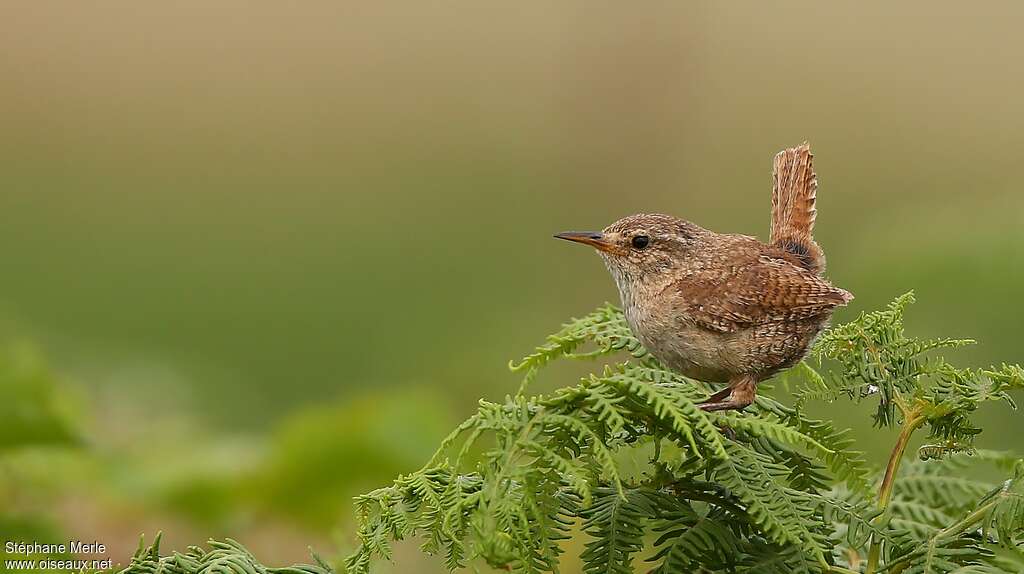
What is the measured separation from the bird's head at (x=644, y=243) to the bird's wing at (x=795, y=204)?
0.29 meters

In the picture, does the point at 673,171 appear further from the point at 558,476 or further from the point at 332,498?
the point at 558,476

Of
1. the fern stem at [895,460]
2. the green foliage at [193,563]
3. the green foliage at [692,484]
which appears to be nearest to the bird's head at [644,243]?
the green foliage at [692,484]

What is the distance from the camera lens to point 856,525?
163 cm

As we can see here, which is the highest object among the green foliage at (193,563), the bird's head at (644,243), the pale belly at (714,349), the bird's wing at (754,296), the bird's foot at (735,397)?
the bird's head at (644,243)

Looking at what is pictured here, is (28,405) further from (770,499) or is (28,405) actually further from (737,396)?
(770,499)

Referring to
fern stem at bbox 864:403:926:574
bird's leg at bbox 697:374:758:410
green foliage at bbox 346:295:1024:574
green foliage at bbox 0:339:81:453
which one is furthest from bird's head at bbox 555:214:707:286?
green foliage at bbox 0:339:81:453

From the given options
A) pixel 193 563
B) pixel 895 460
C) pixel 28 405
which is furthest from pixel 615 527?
pixel 28 405

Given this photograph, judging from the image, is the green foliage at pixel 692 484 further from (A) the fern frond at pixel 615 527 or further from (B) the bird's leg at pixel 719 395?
(B) the bird's leg at pixel 719 395

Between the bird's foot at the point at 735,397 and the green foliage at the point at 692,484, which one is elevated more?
the bird's foot at the point at 735,397

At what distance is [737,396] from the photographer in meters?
2.00

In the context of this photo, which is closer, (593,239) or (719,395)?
(719,395)

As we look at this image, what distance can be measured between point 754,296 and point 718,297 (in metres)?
0.07

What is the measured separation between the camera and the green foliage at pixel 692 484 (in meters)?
1.47

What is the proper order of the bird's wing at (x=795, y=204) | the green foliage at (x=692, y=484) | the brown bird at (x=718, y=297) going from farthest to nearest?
1. the bird's wing at (x=795, y=204)
2. the brown bird at (x=718, y=297)
3. the green foliage at (x=692, y=484)
